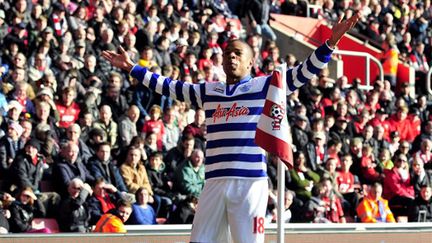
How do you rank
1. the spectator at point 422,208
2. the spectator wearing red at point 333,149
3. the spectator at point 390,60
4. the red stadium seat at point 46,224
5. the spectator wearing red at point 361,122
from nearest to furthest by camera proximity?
the red stadium seat at point 46,224 < the spectator at point 422,208 < the spectator wearing red at point 333,149 < the spectator wearing red at point 361,122 < the spectator at point 390,60

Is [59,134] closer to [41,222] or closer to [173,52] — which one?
[41,222]

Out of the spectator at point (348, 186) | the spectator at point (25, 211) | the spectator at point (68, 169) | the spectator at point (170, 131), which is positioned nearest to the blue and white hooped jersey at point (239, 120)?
the spectator at point (25, 211)

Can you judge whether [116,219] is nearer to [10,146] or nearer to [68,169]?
[68,169]

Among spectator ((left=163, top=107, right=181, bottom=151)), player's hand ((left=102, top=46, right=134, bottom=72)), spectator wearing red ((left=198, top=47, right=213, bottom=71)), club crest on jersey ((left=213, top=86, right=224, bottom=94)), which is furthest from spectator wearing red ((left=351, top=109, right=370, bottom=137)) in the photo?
→ club crest on jersey ((left=213, top=86, right=224, bottom=94))

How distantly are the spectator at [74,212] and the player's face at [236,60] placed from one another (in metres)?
4.77

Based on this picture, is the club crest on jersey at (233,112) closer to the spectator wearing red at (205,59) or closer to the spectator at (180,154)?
the spectator at (180,154)

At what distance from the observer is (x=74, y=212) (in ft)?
46.8

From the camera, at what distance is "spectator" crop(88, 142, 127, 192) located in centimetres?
1548

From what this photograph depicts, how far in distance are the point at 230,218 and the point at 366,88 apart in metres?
13.9

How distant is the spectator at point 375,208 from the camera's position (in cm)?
1733

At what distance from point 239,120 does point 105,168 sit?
235 inches

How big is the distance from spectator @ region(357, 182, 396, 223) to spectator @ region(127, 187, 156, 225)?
3.55 m

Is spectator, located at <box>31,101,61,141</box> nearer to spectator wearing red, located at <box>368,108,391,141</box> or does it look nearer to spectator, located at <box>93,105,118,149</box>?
spectator, located at <box>93,105,118,149</box>

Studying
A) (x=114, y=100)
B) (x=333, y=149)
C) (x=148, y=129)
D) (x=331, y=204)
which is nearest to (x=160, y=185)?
(x=148, y=129)
